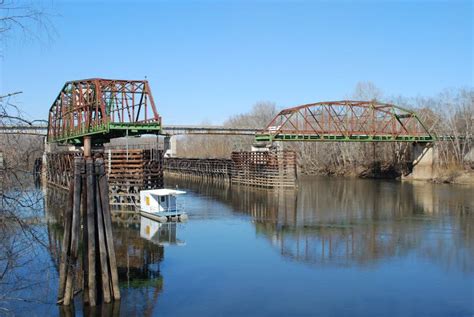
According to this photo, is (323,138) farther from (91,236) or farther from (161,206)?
(91,236)

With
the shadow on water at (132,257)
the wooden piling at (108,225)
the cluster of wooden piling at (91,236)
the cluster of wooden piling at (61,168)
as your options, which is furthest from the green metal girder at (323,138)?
the cluster of wooden piling at (91,236)

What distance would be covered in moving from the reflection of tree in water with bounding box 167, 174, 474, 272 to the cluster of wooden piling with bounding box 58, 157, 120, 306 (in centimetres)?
1066

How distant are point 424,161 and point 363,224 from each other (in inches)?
1983

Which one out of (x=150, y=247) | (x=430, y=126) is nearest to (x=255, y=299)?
(x=150, y=247)

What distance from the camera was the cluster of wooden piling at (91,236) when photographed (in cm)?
1537

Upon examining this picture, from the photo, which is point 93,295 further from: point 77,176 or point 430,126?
point 430,126

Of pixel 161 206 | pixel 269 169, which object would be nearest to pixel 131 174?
pixel 161 206

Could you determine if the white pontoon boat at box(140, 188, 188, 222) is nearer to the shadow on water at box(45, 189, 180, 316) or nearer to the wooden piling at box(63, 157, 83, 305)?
the shadow on water at box(45, 189, 180, 316)

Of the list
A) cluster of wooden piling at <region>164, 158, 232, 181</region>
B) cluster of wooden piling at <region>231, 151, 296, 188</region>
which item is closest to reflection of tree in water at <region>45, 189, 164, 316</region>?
cluster of wooden piling at <region>231, 151, 296, 188</region>

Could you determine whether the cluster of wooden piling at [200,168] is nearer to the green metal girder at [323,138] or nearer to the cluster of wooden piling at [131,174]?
the green metal girder at [323,138]

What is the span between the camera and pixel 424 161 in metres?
79.1

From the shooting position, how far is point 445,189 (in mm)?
59562

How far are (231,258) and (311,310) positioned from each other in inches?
307

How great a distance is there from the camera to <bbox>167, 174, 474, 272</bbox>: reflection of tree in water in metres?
24.6
